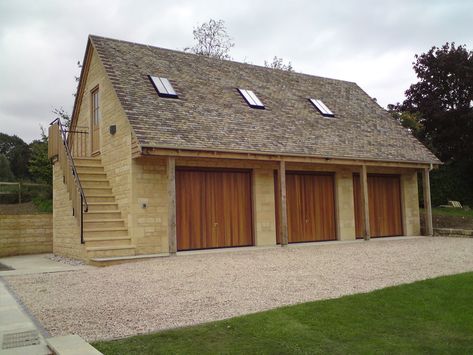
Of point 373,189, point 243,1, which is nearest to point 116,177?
point 243,1

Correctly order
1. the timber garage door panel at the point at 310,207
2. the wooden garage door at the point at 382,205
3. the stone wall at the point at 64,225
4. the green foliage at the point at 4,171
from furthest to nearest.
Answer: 1. the green foliage at the point at 4,171
2. the wooden garage door at the point at 382,205
3. the timber garage door panel at the point at 310,207
4. the stone wall at the point at 64,225

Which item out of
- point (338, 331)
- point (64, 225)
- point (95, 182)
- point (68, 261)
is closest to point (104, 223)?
point (68, 261)

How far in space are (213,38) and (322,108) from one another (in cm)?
1613

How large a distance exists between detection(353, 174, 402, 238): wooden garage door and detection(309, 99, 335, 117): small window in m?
2.52

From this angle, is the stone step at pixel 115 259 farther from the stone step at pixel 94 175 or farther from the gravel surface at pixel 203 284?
the stone step at pixel 94 175

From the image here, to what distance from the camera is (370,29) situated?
14.1 metres

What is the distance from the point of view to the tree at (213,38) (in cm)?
3023

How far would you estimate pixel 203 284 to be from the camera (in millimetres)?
7230

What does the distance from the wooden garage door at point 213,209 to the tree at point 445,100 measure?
18.4 metres

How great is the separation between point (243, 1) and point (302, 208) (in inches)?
256

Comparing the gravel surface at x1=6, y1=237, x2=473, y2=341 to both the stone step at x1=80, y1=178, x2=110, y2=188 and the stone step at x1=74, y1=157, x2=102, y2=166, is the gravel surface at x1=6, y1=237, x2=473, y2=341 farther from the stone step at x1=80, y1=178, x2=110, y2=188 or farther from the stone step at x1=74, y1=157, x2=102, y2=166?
the stone step at x1=74, y1=157, x2=102, y2=166

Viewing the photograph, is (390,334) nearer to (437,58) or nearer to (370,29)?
(370,29)

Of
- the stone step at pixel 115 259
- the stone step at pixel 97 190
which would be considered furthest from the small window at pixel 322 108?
the stone step at pixel 115 259

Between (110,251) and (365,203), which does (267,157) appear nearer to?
(365,203)
